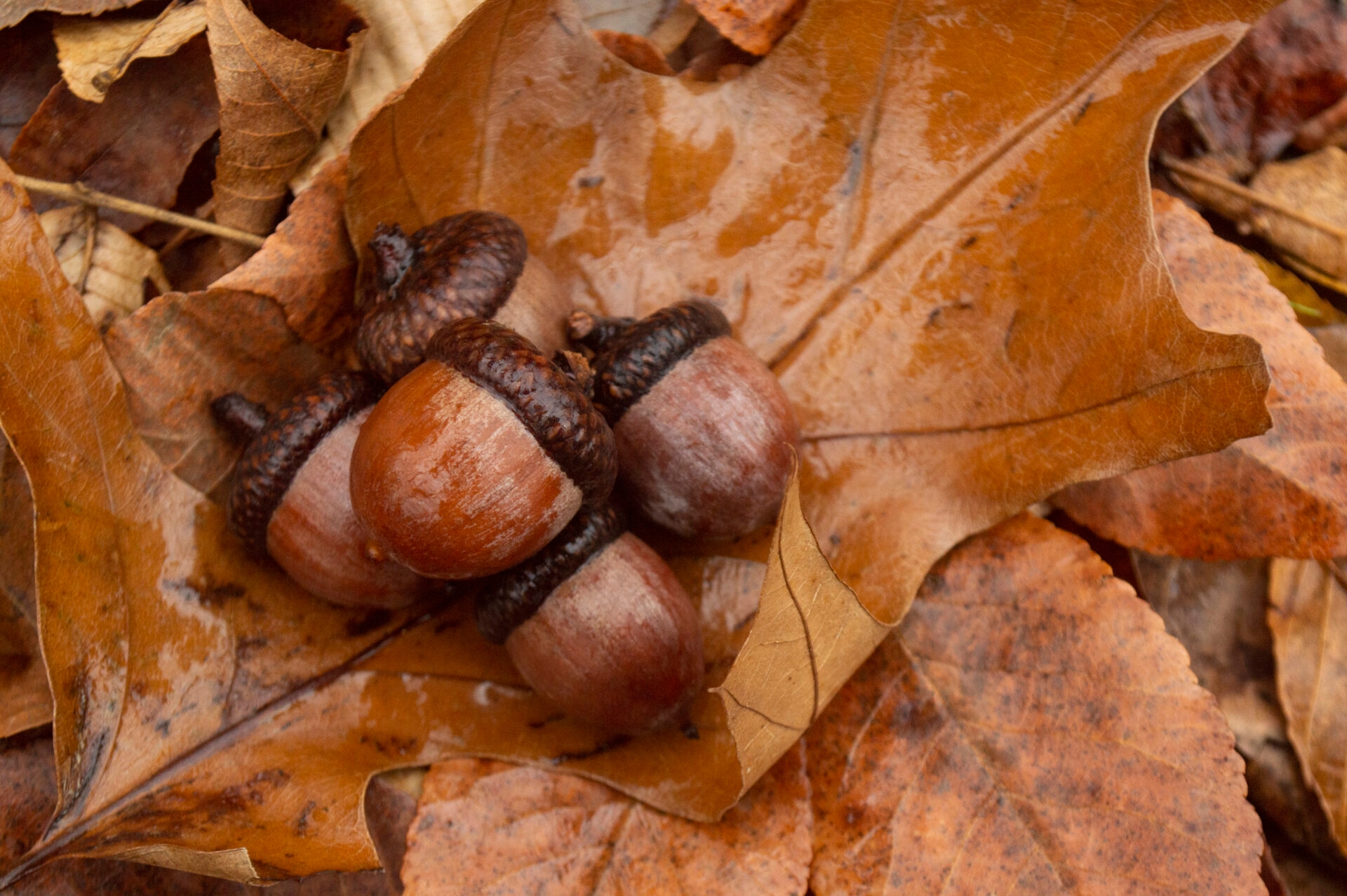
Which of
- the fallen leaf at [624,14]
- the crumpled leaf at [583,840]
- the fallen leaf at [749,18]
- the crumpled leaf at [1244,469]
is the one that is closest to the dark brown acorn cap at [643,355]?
the fallen leaf at [749,18]

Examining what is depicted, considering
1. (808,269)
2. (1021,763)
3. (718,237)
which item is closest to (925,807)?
(1021,763)

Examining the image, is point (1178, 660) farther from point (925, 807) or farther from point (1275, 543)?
point (925, 807)

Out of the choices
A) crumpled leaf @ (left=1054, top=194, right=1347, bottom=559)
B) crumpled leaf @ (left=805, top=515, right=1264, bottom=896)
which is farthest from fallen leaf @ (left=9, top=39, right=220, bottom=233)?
crumpled leaf @ (left=1054, top=194, right=1347, bottom=559)

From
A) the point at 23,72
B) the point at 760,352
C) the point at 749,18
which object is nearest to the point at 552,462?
the point at 760,352

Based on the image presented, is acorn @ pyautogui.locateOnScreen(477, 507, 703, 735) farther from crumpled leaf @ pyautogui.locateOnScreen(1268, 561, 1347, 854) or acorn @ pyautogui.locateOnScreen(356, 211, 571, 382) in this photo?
crumpled leaf @ pyautogui.locateOnScreen(1268, 561, 1347, 854)

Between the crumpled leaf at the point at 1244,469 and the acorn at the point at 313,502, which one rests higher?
the acorn at the point at 313,502

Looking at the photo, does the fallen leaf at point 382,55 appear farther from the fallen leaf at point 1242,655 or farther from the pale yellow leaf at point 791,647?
the fallen leaf at point 1242,655
